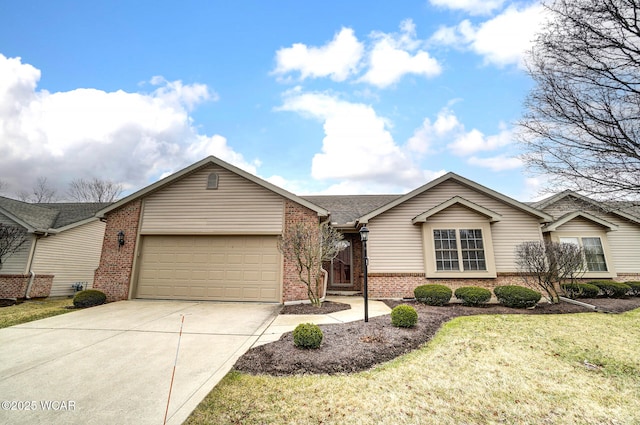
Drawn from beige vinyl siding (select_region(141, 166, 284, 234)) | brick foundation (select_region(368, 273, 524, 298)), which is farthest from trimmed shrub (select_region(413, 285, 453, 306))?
beige vinyl siding (select_region(141, 166, 284, 234))

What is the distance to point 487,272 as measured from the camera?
10.1 metres

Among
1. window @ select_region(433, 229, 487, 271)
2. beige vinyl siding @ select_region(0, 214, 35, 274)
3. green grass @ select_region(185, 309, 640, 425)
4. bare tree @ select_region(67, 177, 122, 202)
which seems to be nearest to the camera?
green grass @ select_region(185, 309, 640, 425)

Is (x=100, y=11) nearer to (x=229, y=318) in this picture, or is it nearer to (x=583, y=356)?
(x=229, y=318)

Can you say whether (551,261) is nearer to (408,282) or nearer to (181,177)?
(408,282)

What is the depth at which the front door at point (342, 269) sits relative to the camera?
1295cm

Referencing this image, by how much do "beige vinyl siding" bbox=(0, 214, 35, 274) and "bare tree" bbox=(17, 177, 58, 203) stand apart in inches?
810

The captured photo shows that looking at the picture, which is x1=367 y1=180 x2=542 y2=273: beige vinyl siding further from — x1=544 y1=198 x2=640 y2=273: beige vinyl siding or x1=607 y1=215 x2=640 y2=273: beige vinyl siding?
x1=607 y1=215 x2=640 y2=273: beige vinyl siding

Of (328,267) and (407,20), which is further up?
(407,20)

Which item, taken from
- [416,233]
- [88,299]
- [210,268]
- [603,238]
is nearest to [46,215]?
[88,299]

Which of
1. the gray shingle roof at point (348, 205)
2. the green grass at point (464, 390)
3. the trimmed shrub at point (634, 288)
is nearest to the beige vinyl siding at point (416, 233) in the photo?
the gray shingle roof at point (348, 205)

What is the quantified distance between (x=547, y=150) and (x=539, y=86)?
137 centimetres

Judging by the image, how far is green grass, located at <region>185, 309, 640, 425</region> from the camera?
2885mm

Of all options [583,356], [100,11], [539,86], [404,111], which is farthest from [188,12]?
[583,356]

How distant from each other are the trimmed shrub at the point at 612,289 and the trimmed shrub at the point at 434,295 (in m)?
6.46
